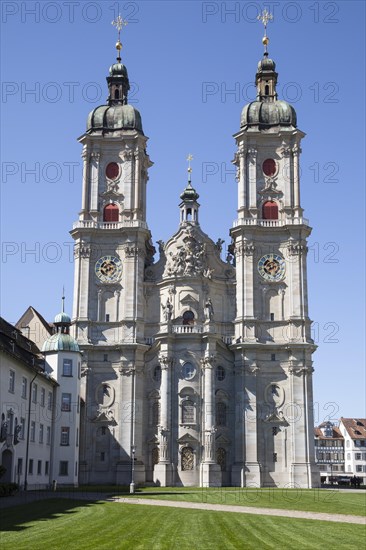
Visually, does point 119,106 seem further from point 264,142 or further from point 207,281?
point 207,281

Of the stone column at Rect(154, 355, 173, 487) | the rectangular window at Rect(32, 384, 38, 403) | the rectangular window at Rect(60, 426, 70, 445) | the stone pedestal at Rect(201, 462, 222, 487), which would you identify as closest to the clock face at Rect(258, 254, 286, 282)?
the stone column at Rect(154, 355, 173, 487)

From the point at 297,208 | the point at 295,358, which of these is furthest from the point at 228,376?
the point at 297,208

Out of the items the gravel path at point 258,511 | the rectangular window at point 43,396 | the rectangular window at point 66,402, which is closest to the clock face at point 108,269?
the rectangular window at point 66,402

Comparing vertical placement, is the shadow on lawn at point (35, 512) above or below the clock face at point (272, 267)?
below

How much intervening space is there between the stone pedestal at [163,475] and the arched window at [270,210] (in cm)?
3137

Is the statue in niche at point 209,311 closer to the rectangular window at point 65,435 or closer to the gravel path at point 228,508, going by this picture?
the rectangular window at point 65,435

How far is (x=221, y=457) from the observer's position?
86.2m

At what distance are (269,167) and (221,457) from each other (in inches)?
1388

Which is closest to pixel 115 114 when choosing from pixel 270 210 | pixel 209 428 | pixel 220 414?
pixel 270 210

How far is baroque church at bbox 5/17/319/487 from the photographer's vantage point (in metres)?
84.6

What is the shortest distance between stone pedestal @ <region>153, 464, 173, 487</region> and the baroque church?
6.8 inches

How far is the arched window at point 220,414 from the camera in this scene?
3418 inches

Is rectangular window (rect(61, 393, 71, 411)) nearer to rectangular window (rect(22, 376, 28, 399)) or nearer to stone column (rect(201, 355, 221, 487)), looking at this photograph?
rectangular window (rect(22, 376, 28, 399))

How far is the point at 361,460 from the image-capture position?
14025 centimetres
